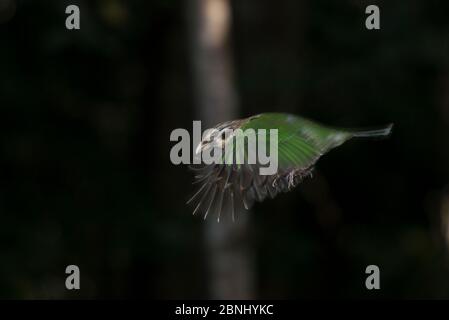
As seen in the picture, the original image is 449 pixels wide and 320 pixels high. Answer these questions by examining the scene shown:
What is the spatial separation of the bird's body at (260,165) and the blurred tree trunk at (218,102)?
4.28 metres

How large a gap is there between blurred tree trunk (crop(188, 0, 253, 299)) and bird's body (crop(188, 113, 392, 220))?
14.0 feet

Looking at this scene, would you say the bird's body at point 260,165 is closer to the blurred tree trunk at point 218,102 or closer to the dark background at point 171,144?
the blurred tree trunk at point 218,102

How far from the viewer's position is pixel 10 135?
8.43 metres

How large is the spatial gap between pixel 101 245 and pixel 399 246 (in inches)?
133

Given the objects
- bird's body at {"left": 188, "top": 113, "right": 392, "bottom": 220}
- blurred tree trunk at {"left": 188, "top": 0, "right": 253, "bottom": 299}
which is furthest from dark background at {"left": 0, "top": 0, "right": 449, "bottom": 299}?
bird's body at {"left": 188, "top": 113, "right": 392, "bottom": 220}

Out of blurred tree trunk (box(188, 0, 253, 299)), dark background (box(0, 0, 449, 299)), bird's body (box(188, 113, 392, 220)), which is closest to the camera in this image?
bird's body (box(188, 113, 392, 220))

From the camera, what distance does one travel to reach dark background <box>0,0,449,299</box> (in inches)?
322

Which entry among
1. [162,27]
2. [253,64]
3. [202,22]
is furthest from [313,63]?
[202,22]

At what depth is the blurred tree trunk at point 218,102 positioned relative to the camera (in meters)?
6.25

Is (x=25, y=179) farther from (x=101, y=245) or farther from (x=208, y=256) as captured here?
(x=208, y=256)

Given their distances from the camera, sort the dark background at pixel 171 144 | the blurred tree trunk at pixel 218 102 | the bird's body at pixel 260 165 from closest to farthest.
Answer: the bird's body at pixel 260 165
the blurred tree trunk at pixel 218 102
the dark background at pixel 171 144

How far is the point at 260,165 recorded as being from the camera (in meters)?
1.66

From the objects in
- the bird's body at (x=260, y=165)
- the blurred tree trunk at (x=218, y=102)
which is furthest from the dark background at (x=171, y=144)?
the bird's body at (x=260, y=165)

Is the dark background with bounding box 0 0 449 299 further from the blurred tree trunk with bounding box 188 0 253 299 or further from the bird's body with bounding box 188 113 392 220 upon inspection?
the bird's body with bounding box 188 113 392 220
